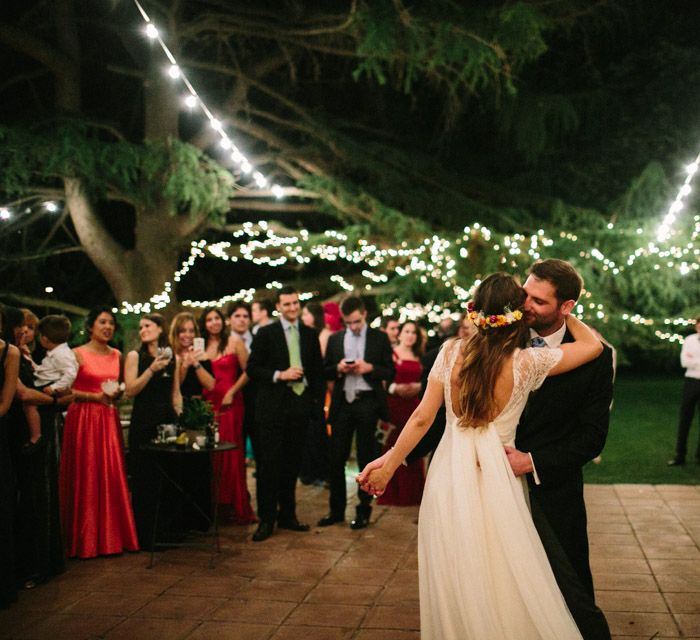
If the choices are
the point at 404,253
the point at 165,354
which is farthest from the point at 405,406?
the point at 404,253

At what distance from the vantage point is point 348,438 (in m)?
7.45

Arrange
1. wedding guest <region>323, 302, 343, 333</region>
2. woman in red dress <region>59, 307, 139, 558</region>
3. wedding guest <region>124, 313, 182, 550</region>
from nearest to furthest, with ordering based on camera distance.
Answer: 1. woman in red dress <region>59, 307, 139, 558</region>
2. wedding guest <region>124, 313, 182, 550</region>
3. wedding guest <region>323, 302, 343, 333</region>

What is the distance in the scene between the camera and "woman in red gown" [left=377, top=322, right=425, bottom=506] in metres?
8.04

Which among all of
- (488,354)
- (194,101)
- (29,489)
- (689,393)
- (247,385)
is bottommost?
(689,393)

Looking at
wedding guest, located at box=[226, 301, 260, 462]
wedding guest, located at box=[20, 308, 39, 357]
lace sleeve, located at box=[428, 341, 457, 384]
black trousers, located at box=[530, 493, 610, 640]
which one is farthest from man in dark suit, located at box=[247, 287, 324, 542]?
black trousers, located at box=[530, 493, 610, 640]

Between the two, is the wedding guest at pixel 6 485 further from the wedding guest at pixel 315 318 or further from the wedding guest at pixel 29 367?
the wedding guest at pixel 315 318

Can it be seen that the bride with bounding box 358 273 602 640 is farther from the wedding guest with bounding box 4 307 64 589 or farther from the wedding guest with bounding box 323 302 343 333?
the wedding guest with bounding box 323 302 343 333

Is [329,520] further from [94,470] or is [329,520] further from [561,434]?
[561,434]

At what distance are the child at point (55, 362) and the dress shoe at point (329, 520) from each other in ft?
7.48

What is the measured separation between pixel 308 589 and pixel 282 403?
1879 mm

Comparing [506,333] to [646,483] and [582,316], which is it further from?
[582,316]

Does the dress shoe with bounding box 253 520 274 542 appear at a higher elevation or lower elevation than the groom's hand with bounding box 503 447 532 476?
lower

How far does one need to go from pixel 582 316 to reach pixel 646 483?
6139 millimetres

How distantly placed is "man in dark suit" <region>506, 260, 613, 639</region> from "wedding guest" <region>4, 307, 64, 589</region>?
129 inches
